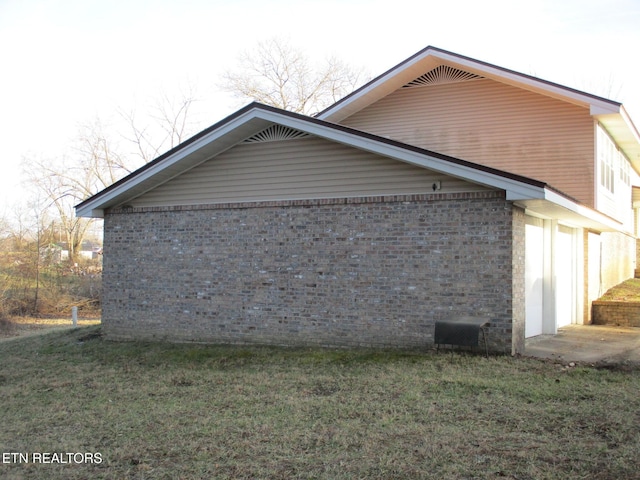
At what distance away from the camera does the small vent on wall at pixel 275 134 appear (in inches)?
437

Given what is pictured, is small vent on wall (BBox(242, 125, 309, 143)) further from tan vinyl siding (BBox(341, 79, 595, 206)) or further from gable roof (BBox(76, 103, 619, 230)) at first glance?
tan vinyl siding (BBox(341, 79, 595, 206))

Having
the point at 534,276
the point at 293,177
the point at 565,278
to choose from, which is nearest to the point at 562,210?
the point at 534,276

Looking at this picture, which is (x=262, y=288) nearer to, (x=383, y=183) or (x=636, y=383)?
(x=383, y=183)

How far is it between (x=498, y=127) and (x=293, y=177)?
6174 mm

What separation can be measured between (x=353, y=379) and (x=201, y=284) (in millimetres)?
4601

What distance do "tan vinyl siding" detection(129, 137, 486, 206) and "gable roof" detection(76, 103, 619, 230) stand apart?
0.24m

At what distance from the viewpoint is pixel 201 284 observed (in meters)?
11.8

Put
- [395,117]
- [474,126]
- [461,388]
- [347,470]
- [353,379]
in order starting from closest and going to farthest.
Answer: [347,470], [461,388], [353,379], [474,126], [395,117]

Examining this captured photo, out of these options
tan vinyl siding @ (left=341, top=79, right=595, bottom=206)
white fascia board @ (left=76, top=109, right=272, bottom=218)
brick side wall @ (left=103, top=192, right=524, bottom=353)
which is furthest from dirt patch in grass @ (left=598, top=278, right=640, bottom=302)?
white fascia board @ (left=76, top=109, right=272, bottom=218)

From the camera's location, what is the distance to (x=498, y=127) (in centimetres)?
1453

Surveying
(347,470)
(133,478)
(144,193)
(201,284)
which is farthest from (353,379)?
(144,193)

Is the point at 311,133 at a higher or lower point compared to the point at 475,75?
lower

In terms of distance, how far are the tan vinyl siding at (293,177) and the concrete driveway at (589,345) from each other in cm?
317

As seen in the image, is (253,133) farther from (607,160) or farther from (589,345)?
(607,160)
